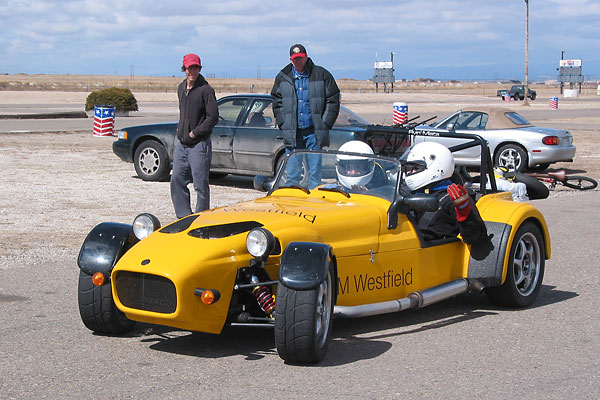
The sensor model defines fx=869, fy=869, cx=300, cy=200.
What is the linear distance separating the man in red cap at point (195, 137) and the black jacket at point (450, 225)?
3.35 m

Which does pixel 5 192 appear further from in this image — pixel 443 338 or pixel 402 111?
pixel 402 111

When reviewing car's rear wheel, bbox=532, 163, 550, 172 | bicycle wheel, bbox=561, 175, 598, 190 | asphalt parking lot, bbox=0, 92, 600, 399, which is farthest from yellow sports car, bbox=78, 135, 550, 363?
car's rear wheel, bbox=532, 163, 550, 172

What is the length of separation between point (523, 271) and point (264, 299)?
266 cm

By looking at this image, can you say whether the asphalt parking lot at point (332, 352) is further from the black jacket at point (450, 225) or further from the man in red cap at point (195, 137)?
the man in red cap at point (195, 137)

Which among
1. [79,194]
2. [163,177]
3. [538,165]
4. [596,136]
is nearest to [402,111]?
[596,136]

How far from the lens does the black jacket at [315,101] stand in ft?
32.1

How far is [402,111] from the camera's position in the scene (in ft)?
99.3

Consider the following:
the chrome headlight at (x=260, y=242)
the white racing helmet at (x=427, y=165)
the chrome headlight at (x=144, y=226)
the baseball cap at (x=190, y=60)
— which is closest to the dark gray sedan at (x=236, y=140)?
the baseball cap at (x=190, y=60)

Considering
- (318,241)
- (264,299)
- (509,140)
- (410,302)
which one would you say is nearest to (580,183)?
(509,140)

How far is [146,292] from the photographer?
203 inches

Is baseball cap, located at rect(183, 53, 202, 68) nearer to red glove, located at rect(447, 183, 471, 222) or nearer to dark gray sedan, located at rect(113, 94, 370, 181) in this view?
red glove, located at rect(447, 183, 471, 222)

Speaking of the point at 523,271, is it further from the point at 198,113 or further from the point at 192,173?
the point at 198,113

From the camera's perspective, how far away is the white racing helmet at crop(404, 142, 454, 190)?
6.70m

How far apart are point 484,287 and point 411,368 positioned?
159cm
